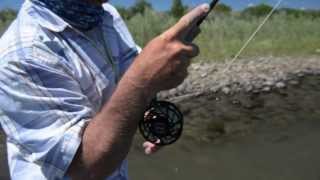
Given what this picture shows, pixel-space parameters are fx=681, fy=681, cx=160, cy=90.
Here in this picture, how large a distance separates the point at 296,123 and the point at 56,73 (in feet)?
28.8

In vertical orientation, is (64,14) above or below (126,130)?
above

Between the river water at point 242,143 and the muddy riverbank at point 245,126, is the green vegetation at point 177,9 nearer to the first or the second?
the muddy riverbank at point 245,126

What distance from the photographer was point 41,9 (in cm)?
174

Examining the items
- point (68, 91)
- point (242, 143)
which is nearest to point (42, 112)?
point (68, 91)

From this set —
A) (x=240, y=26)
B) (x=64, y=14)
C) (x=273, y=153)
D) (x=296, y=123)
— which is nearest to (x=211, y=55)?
(x=240, y=26)

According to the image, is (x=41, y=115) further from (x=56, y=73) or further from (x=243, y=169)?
(x=243, y=169)

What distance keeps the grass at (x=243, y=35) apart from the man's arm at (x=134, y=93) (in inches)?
564

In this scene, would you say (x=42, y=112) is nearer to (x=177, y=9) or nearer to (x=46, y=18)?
(x=46, y=18)

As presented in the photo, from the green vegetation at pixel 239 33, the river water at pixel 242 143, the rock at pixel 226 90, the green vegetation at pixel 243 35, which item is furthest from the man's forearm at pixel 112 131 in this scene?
the green vegetation at pixel 239 33

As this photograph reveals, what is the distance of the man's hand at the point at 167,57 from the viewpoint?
1.51m

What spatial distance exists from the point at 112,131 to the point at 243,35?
61.2 feet

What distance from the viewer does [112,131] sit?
60.7 inches

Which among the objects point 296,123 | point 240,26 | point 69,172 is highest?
point 69,172

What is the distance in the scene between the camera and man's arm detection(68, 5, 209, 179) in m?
1.52
